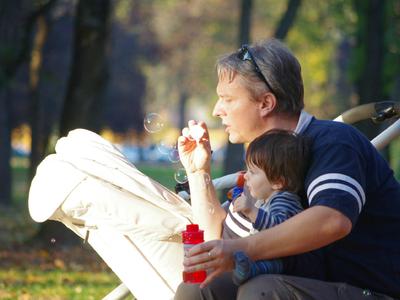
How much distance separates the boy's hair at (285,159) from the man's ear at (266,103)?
24cm

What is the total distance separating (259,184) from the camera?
3.72 meters

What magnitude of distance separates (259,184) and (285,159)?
13 centimetres

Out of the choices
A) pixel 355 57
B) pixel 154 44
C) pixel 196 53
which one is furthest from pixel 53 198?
pixel 196 53

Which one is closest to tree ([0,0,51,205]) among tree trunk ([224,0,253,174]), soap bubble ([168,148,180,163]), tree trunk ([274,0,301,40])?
tree trunk ([224,0,253,174])

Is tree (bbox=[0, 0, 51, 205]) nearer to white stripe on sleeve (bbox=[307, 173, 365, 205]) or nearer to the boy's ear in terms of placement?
the boy's ear

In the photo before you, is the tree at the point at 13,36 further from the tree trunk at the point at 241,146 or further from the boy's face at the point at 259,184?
the boy's face at the point at 259,184

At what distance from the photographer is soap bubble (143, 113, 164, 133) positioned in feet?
17.1

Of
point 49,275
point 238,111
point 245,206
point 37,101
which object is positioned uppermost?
point 238,111

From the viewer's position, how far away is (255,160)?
3.71 meters

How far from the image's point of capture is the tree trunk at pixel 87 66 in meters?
12.8

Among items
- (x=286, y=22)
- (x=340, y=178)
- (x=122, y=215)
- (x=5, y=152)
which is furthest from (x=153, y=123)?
(x=5, y=152)

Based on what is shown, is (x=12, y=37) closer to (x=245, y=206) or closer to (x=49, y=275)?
(x=49, y=275)

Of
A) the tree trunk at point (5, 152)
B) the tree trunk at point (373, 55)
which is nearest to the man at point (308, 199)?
the tree trunk at point (373, 55)

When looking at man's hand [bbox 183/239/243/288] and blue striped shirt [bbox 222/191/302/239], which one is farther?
blue striped shirt [bbox 222/191/302/239]
